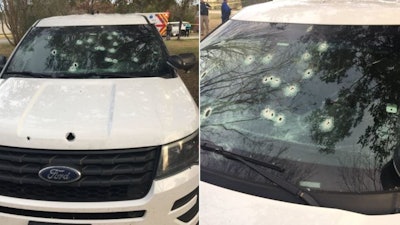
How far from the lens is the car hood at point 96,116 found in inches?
59.6

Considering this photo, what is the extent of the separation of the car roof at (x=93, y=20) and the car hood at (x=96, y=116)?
22 centimetres

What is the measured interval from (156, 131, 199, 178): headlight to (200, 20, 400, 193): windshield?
4 centimetres

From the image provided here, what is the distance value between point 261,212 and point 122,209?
495mm

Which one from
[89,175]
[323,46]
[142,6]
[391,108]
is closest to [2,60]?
[89,175]

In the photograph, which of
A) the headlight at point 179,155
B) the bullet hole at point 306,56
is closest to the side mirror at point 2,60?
the headlight at point 179,155

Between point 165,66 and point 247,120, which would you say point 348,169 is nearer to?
point 247,120

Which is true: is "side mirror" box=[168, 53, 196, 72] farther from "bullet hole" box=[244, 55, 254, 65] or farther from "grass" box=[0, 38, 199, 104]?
"bullet hole" box=[244, 55, 254, 65]

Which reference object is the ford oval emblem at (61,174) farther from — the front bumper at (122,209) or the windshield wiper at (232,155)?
the windshield wiper at (232,155)

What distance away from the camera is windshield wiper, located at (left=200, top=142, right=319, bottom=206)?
1.28 meters

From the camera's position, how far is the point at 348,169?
4.56 ft

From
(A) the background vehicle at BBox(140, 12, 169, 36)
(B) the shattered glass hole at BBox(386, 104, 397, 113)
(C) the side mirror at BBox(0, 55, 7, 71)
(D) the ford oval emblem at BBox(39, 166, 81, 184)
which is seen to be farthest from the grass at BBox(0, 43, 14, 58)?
(B) the shattered glass hole at BBox(386, 104, 397, 113)

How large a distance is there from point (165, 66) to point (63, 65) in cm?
40

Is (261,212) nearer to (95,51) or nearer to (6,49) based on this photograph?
(95,51)

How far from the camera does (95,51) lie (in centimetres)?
176
